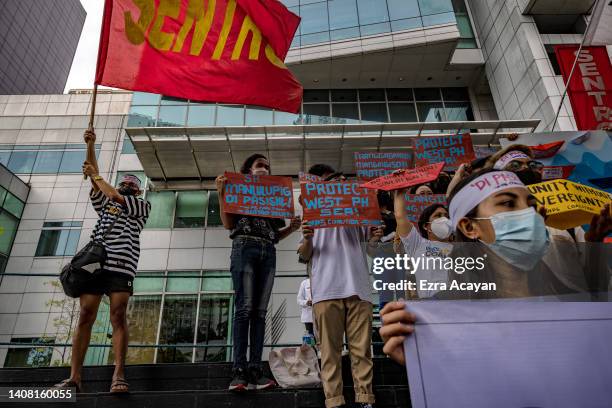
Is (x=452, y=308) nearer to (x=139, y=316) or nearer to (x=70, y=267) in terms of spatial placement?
(x=70, y=267)

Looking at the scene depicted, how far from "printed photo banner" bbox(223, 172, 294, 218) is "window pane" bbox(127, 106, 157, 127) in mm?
10504

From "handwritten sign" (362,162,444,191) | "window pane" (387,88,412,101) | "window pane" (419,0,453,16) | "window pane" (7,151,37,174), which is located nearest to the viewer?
"handwritten sign" (362,162,444,191)

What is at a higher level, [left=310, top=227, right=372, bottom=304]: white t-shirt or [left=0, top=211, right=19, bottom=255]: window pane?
[left=0, top=211, right=19, bottom=255]: window pane

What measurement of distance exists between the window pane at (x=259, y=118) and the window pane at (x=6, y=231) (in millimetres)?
11205

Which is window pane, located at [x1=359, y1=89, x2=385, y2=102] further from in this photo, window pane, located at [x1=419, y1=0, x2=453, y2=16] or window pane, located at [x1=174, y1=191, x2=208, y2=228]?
window pane, located at [x1=174, y1=191, x2=208, y2=228]

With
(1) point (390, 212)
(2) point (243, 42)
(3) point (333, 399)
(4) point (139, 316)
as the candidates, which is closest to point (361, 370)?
(3) point (333, 399)

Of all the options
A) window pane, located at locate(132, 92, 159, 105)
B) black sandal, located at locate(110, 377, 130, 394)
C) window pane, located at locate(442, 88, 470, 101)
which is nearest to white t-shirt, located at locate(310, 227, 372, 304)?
black sandal, located at locate(110, 377, 130, 394)

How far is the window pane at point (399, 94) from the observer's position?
15.7 m

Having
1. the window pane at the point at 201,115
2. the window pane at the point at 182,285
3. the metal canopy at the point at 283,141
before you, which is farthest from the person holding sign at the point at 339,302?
the window pane at the point at 201,115

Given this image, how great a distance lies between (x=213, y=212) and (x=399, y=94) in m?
9.18

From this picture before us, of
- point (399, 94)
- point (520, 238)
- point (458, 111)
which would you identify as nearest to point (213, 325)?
point (520, 238)

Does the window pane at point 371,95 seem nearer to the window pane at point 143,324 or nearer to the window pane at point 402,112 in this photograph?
the window pane at point 402,112

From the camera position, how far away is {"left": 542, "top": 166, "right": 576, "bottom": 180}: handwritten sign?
11.9 feet

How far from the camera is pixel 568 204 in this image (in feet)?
7.79
